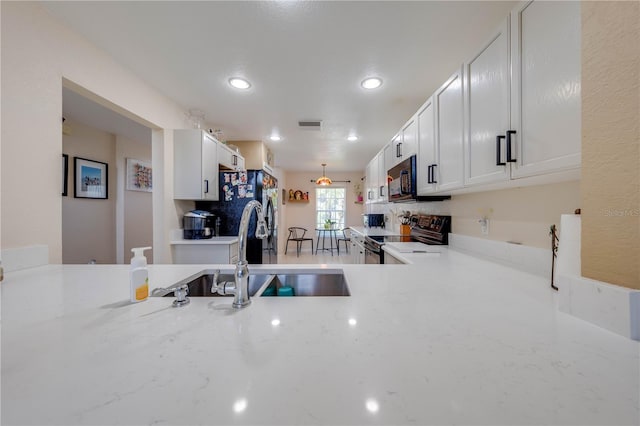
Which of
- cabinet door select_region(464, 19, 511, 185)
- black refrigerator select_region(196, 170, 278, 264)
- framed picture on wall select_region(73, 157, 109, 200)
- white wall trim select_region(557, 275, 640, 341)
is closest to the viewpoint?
white wall trim select_region(557, 275, 640, 341)

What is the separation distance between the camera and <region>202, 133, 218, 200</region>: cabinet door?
8.80ft

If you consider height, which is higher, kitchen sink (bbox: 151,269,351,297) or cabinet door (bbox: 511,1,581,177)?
cabinet door (bbox: 511,1,581,177)

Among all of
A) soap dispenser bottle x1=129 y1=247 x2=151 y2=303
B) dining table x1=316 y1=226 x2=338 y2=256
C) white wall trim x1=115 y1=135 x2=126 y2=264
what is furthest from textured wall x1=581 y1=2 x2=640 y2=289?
dining table x1=316 y1=226 x2=338 y2=256

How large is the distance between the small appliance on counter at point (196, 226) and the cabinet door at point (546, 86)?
2.72 metres

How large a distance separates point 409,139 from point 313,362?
92.7 inches

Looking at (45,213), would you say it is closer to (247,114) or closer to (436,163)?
(247,114)

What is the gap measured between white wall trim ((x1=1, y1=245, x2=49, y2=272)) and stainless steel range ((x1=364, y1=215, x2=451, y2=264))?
2.28 metres

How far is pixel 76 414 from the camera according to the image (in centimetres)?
37

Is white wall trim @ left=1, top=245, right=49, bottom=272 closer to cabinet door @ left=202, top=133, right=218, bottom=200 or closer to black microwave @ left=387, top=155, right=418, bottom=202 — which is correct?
cabinet door @ left=202, top=133, right=218, bottom=200

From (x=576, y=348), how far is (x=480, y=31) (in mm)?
1826

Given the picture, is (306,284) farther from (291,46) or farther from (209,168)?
(209,168)

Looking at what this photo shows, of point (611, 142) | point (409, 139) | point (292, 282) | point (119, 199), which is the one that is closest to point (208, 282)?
point (292, 282)

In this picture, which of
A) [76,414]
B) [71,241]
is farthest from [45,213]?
[71,241]

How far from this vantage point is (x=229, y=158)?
3.36 m
